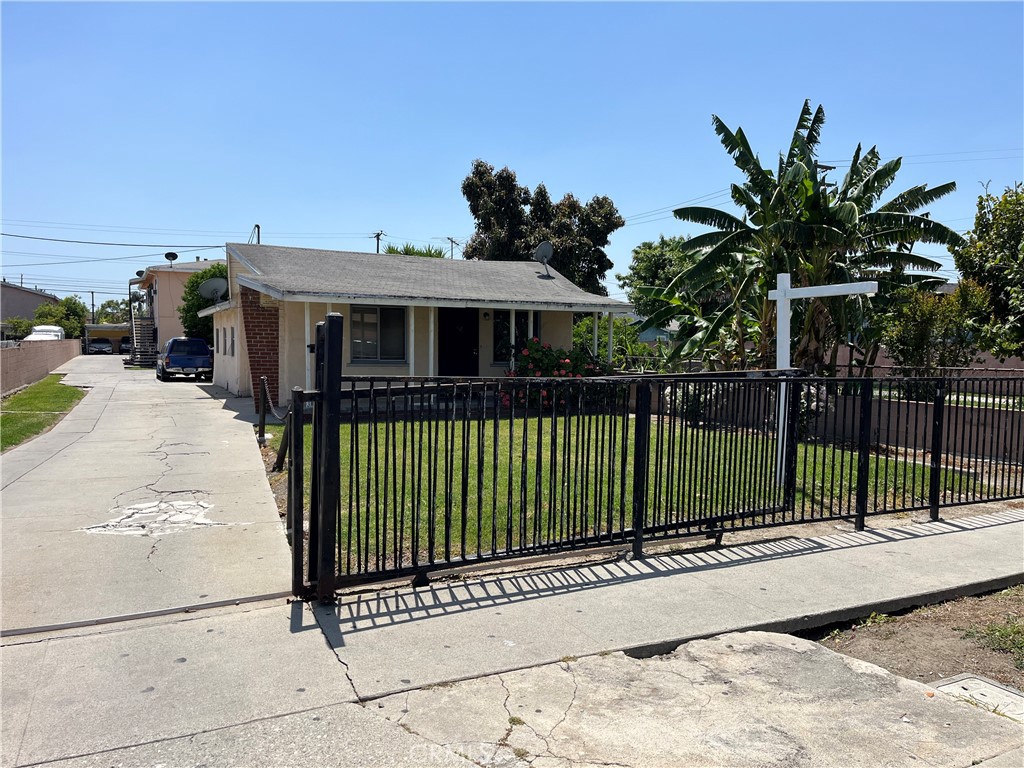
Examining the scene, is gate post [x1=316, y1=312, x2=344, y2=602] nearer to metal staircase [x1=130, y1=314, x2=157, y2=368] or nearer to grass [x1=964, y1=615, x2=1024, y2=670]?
grass [x1=964, y1=615, x2=1024, y2=670]

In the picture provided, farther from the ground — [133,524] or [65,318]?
[65,318]

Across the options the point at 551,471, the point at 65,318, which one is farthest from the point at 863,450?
the point at 65,318

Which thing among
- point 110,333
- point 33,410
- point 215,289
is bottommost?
point 33,410

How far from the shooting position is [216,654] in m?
4.04

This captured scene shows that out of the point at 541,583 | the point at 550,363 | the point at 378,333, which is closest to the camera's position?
the point at 541,583

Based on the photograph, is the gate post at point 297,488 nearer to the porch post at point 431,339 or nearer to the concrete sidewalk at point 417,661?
the concrete sidewalk at point 417,661

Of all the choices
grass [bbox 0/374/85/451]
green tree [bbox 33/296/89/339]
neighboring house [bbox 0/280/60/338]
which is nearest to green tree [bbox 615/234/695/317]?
grass [bbox 0/374/85/451]

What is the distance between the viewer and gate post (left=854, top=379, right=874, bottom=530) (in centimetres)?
681

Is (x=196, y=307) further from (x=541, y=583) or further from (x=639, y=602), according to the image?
(x=639, y=602)

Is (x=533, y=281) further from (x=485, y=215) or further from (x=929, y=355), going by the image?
(x=485, y=215)

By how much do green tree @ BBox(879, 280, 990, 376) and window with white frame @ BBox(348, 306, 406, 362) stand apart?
10818 mm

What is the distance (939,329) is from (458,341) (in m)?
10.8

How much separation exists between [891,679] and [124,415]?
15.1m

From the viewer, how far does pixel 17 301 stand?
2928 inches
